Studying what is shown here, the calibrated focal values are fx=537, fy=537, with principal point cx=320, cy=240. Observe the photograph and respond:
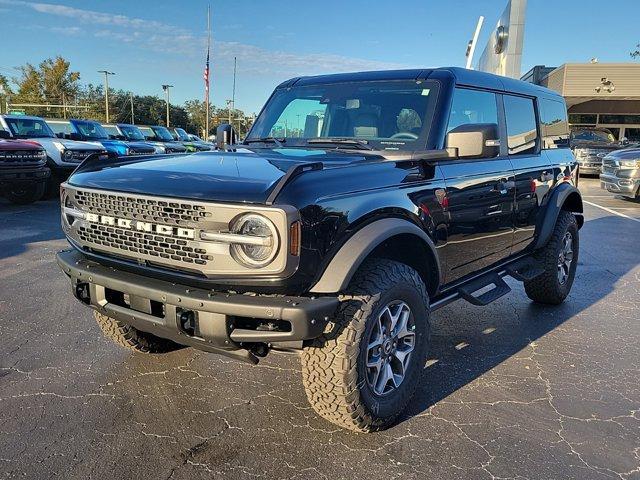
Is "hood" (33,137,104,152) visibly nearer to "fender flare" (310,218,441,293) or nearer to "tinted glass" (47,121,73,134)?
"tinted glass" (47,121,73,134)

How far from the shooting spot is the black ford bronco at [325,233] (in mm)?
2404

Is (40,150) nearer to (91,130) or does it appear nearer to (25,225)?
(25,225)

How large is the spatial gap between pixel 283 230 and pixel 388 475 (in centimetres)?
126

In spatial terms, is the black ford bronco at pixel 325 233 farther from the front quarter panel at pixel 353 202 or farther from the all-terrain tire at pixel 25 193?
the all-terrain tire at pixel 25 193

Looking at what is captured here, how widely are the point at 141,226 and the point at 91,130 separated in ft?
48.3

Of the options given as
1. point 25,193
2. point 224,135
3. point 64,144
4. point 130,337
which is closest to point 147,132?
point 64,144

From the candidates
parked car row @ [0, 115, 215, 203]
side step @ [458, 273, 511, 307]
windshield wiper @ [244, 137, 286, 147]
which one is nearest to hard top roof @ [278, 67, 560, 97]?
windshield wiper @ [244, 137, 286, 147]

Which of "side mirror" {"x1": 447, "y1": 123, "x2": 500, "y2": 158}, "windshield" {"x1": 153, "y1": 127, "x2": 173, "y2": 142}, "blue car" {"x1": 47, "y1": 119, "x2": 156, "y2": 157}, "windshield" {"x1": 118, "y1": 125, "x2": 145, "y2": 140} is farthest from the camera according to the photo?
"windshield" {"x1": 153, "y1": 127, "x2": 173, "y2": 142}

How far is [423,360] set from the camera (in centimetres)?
313

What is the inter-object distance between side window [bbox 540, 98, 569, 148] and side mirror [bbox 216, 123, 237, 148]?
282cm

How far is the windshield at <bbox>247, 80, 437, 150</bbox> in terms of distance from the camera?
11.5 feet

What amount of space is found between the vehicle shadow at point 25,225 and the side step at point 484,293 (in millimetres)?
5656

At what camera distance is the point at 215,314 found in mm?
2414

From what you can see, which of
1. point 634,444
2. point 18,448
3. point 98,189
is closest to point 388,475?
point 634,444
